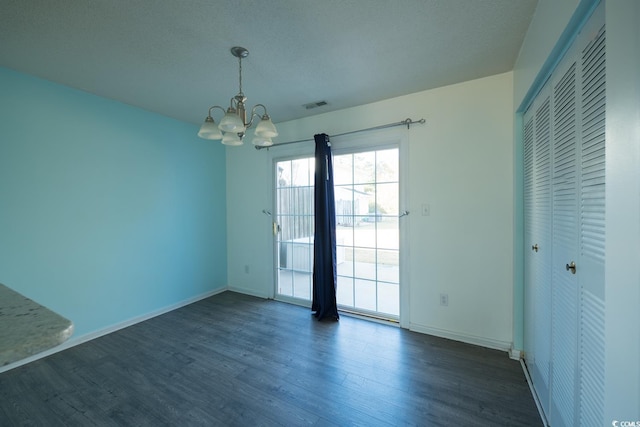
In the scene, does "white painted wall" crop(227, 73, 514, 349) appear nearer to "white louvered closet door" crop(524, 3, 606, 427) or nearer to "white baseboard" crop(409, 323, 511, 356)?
"white baseboard" crop(409, 323, 511, 356)

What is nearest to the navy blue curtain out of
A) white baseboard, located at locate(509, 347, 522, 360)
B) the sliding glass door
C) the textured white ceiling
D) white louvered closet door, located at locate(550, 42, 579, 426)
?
the sliding glass door

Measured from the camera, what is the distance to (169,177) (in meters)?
3.16

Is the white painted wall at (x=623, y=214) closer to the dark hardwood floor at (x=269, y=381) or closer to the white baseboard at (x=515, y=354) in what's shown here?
the dark hardwood floor at (x=269, y=381)

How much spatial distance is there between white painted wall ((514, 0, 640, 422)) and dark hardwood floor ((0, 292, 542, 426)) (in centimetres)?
108

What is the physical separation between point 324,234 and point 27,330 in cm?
252

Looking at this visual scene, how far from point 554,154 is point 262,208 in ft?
9.96

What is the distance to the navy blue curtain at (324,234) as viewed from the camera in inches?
113

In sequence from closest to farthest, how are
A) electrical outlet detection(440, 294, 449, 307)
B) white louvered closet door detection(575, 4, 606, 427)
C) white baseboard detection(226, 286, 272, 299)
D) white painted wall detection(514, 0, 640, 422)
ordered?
white painted wall detection(514, 0, 640, 422) < white louvered closet door detection(575, 4, 606, 427) < electrical outlet detection(440, 294, 449, 307) < white baseboard detection(226, 286, 272, 299)

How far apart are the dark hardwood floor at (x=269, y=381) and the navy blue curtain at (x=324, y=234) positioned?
33cm

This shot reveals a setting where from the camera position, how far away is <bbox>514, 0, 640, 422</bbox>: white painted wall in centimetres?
65

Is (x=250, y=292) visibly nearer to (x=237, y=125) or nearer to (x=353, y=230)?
(x=353, y=230)

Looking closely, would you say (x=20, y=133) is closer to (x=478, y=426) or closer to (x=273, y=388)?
(x=273, y=388)

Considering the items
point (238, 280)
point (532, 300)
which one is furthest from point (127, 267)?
point (532, 300)

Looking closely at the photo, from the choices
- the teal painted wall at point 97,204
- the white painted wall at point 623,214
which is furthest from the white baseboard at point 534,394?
the teal painted wall at point 97,204
